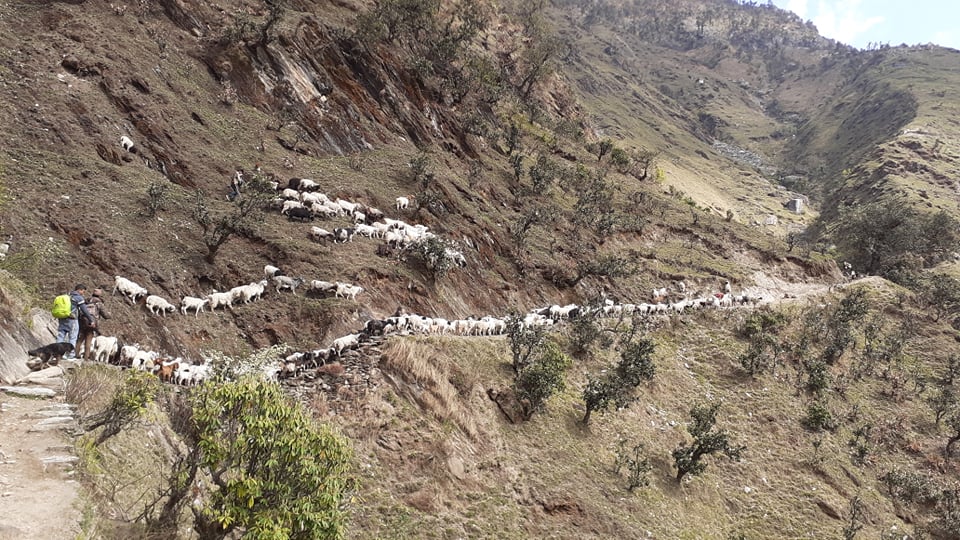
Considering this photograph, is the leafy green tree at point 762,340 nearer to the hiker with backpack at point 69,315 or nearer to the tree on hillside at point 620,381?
the tree on hillside at point 620,381

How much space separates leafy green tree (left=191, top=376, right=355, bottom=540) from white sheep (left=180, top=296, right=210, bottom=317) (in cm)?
1117

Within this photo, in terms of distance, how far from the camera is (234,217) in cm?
2019

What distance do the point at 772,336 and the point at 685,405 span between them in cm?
1176

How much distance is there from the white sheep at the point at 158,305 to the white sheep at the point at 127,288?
0.39 meters

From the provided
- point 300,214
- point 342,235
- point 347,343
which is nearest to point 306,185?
point 300,214

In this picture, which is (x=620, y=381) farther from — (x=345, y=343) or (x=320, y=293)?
(x=320, y=293)

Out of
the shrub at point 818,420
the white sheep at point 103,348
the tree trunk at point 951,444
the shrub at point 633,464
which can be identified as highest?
the tree trunk at point 951,444

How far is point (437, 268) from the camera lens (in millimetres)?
25750

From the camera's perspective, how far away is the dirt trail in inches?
263

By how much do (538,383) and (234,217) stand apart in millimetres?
14060

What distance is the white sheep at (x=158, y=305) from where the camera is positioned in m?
16.4

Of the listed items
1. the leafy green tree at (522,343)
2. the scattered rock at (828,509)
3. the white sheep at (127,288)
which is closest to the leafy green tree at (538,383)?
the leafy green tree at (522,343)

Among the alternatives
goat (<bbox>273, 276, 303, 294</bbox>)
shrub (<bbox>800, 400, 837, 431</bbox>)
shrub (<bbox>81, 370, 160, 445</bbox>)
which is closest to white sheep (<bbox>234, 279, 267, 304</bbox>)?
goat (<bbox>273, 276, 303, 294</bbox>)

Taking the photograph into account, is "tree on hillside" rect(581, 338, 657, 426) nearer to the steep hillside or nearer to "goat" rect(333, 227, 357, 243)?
the steep hillside
